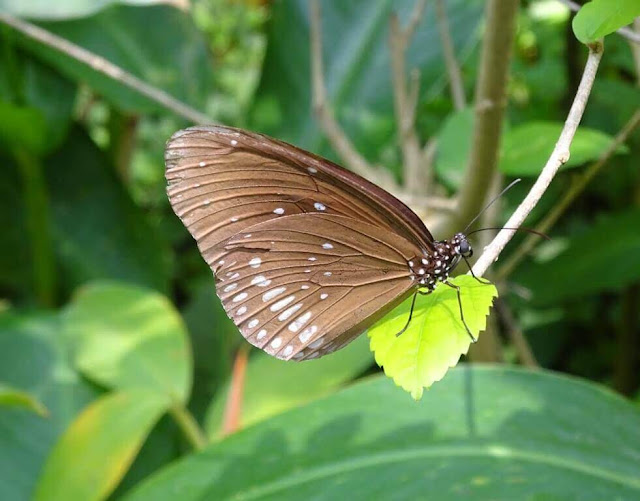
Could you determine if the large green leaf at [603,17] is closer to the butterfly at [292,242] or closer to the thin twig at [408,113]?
the butterfly at [292,242]

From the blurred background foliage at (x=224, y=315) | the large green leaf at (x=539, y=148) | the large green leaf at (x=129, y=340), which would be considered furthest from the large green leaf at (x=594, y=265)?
the large green leaf at (x=129, y=340)

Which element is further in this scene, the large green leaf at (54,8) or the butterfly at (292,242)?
the large green leaf at (54,8)

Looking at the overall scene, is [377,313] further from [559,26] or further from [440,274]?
[559,26]

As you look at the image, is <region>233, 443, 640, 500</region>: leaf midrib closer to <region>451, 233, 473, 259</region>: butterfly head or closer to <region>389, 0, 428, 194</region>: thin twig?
<region>451, 233, 473, 259</region>: butterfly head

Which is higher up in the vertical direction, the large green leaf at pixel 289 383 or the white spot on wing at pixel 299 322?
the white spot on wing at pixel 299 322

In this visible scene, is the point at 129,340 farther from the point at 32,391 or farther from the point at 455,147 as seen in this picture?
the point at 455,147

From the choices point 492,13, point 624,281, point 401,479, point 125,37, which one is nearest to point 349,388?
point 401,479
